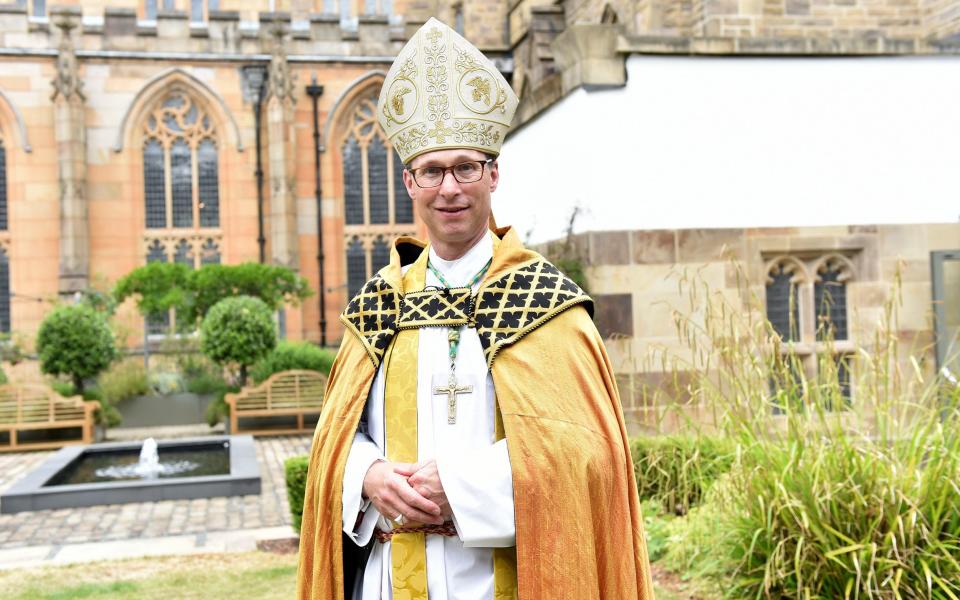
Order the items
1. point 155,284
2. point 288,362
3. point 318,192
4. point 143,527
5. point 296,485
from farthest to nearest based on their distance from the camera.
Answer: point 318,192 < point 155,284 < point 288,362 < point 143,527 < point 296,485

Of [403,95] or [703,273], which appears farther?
[703,273]

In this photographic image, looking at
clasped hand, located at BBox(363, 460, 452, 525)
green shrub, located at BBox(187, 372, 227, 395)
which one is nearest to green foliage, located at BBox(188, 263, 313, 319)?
green shrub, located at BBox(187, 372, 227, 395)

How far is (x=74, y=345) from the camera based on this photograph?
13031mm

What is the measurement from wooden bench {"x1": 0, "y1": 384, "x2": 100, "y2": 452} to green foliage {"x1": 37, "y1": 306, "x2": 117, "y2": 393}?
48 cm

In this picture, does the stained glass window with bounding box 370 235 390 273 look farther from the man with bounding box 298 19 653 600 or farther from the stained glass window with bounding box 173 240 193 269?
the man with bounding box 298 19 653 600

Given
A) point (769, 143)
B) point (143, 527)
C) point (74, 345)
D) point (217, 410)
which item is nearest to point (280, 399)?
point (217, 410)

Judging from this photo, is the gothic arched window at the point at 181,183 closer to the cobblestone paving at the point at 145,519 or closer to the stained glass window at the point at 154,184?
the stained glass window at the point at 154,184

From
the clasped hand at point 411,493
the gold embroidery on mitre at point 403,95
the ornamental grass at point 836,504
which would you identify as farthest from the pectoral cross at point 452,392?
the ornamental grass at point 836,504

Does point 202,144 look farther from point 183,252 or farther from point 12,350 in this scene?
point 12,350

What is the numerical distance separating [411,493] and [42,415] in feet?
37.7

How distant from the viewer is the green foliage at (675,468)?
5520 millimetres

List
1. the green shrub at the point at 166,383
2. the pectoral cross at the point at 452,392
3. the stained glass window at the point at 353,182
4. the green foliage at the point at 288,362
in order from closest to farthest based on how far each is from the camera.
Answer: the pectoral cross at the point at 452,392 → the green foliage at the point at 288,362 → the green shrub at the point at 166,383 → the stained glass window at the point at 353,182

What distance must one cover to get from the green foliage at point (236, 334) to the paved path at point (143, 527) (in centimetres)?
442

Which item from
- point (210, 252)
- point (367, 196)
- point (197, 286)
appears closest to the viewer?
point (197, 286)
